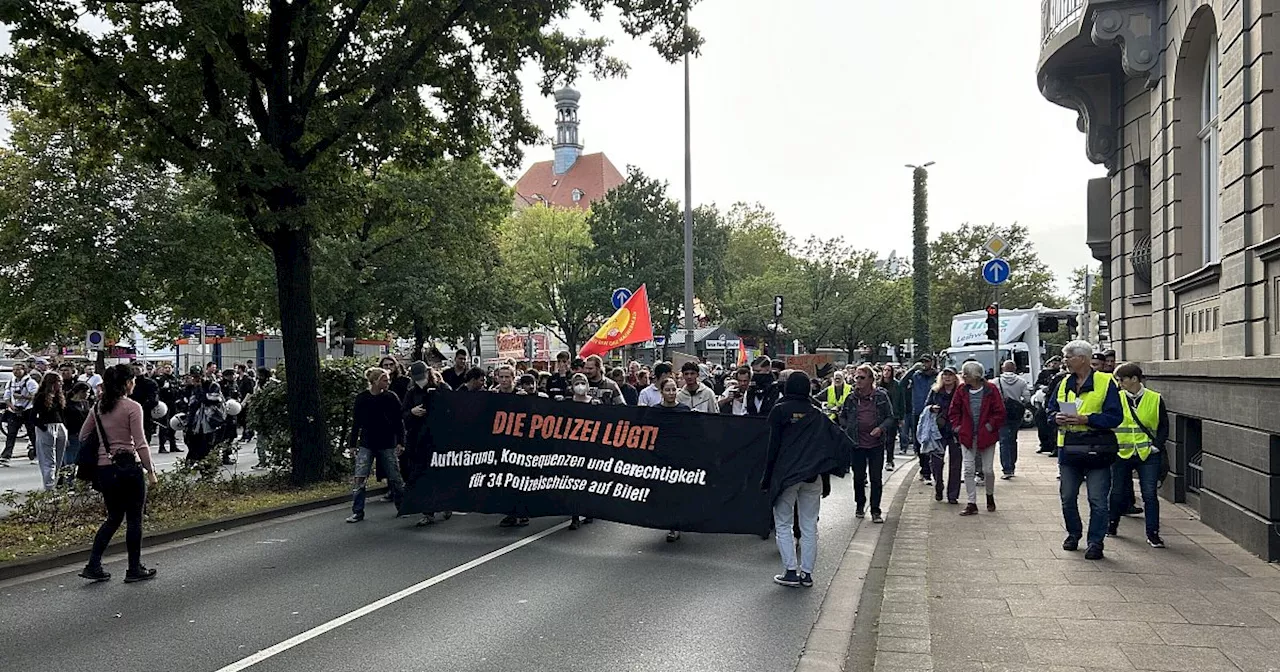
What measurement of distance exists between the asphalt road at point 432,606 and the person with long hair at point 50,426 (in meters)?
4.31

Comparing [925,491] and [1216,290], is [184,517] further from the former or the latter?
[1216,290]

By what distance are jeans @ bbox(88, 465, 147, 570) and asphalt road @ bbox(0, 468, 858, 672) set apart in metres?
0.27

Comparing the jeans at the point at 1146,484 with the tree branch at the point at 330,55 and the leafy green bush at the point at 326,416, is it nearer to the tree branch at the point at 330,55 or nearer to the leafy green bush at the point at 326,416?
the leafy green bush at the point at 326,416

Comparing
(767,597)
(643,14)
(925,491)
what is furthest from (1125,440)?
(643,14)

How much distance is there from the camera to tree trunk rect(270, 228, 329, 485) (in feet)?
44.9

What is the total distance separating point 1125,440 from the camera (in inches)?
355

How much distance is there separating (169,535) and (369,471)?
6.71ft

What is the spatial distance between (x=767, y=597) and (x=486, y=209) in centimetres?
2611

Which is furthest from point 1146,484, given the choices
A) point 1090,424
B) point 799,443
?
point 799,443

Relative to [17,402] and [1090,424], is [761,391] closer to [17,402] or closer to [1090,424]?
[1090,424]

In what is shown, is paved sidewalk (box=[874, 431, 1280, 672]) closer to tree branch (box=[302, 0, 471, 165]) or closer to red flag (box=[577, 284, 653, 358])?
tree branch (box=[302, 0, 471, 165])

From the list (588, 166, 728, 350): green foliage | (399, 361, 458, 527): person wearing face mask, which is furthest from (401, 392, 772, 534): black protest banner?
(588, 166, 728, 350): green foliage

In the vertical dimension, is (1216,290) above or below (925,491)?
above

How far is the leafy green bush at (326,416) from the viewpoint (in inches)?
554
